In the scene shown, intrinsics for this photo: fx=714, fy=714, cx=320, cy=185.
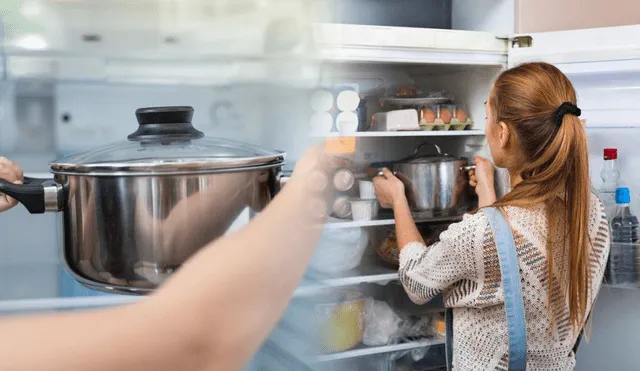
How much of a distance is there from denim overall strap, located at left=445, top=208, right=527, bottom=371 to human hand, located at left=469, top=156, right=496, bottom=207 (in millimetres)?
569

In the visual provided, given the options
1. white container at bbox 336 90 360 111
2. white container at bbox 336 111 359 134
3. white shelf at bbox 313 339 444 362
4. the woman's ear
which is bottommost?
white shelf at bbox 313 339 444 362

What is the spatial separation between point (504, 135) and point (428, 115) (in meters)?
0.54

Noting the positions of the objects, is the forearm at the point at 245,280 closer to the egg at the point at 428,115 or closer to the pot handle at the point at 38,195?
the pot handle at the point at 38,195

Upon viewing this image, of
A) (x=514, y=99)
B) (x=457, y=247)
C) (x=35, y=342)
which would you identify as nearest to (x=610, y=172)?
(x=514, y=99)

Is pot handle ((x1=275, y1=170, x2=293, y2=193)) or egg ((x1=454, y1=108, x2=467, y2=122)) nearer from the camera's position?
pot handle ((x1=275, y1=170, x2=293, y2=193))

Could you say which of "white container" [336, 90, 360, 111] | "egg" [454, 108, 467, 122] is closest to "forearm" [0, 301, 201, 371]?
"white container" [336, 90, 360, 111]

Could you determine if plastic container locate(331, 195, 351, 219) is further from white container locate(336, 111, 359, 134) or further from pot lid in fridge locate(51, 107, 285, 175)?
pot lid in fridge locate(51, 107, 285, 175)

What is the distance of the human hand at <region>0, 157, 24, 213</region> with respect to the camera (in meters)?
0.32

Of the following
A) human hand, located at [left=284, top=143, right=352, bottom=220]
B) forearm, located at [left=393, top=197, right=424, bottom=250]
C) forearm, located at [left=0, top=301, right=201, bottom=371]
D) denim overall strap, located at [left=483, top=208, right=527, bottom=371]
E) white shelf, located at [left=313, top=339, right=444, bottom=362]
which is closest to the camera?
forearm, located at [left=0, top=301, right=201, bottom=371]

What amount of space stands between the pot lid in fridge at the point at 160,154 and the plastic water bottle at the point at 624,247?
1529 mm

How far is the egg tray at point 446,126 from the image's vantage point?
1.84 metres

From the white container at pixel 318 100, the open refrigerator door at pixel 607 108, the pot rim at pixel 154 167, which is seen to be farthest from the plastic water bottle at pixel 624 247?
the pot rim at pixel 154 167

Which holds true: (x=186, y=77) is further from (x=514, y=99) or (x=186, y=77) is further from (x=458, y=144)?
(x=458, y=144)

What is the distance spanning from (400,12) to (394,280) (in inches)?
31.2
